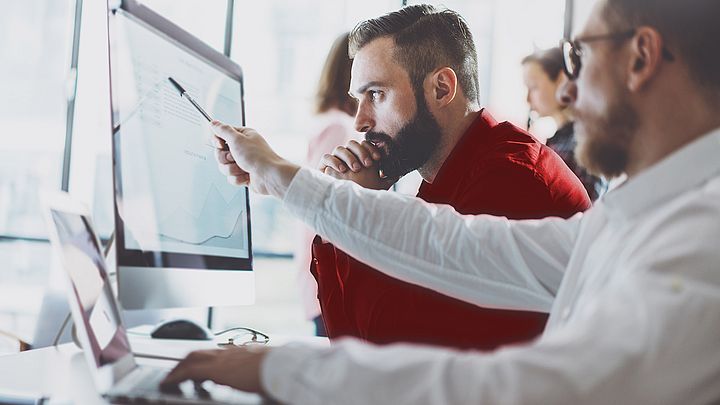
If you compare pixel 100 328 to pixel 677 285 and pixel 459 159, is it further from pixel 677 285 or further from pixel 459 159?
pixel 459 159

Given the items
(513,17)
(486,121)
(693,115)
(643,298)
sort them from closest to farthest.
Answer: (643,298)
(693,115)
(486,121)
(513,17)

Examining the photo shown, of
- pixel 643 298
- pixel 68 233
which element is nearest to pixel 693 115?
pixel 643 298

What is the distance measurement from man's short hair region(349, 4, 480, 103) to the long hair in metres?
0.89

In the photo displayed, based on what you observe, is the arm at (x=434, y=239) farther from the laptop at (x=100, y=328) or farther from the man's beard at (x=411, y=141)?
the man's beard at (x=411, y=141)

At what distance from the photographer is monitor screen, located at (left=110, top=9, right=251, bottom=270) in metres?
1.09

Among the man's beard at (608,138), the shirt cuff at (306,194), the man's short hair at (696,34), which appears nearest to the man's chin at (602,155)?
the man's beard at (608,138)

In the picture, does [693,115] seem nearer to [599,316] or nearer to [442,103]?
[599,316]

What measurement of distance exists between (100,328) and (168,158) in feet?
1.14

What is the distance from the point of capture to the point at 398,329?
1.47 m


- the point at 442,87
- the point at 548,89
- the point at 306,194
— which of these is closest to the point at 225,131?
the point at 306,194

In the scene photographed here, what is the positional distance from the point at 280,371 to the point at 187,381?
9.1 inches

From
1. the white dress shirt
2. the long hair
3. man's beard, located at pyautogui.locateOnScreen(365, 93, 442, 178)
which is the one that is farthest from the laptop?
the long hair

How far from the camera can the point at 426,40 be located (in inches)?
73.1

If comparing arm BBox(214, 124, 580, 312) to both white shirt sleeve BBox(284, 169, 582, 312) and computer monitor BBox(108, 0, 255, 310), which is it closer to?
white shirt sleeve BBox(284, 169, 582, 312)
